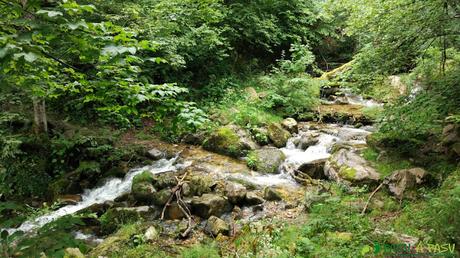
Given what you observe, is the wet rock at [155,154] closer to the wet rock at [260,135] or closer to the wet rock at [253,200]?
the wet rock at [260,135]

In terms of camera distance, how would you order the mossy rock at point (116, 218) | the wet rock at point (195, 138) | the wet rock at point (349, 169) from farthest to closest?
the wet rock at point (195, 138), the wet rock at point (349, 169), the mossy rock at point (116, 218)

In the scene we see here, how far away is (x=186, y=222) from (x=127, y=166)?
137 inches

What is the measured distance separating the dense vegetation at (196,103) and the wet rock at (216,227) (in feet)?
0.88

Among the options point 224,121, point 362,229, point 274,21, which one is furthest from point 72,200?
point 274,21

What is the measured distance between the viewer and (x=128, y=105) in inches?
112

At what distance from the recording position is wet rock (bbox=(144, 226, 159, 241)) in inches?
211

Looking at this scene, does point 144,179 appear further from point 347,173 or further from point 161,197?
point 347,173

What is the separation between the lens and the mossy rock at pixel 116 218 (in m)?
5.95

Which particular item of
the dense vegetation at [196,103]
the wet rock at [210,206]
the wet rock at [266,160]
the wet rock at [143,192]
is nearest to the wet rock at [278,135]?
the dense vegetation at [196,103]

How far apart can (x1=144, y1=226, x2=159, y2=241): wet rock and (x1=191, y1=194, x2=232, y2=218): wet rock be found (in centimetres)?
96

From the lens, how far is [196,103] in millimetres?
6316

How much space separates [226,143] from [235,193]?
2.92 metres

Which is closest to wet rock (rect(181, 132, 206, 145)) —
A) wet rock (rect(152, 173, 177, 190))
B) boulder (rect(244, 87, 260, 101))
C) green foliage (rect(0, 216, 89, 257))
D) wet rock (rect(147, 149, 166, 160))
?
wet rock (rect(147, 149, 166, 160))

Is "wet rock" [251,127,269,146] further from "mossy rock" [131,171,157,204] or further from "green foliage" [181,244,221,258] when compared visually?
"green foliage" [181,244,221,258]
